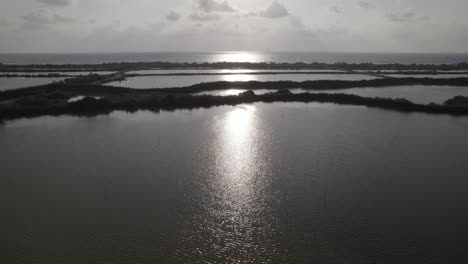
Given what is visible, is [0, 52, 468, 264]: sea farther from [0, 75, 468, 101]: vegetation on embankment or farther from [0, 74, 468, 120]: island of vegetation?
[0, 75, 468, 101]: vegetation on embankment

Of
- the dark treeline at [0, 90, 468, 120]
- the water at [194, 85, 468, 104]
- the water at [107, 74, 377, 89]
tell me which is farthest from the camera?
the water at [107, 74, 377, 89]

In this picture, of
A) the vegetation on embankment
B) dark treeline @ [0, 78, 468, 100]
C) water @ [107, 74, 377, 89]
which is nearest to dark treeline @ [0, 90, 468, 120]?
the vegetation on embankment

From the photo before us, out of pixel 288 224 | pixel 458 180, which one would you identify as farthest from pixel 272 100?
pixel 288 224

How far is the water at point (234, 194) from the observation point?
7371 millimetres

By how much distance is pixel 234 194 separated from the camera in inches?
385

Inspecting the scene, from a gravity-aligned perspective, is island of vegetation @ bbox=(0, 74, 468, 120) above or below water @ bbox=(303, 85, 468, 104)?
below

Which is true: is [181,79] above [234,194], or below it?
above

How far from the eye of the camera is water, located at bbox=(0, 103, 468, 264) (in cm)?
737

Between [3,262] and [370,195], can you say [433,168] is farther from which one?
[3,262]

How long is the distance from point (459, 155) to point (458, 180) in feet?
9.58

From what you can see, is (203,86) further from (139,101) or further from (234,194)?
(234,194)

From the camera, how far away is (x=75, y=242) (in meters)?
7.54

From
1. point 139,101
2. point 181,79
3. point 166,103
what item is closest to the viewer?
point 139,101

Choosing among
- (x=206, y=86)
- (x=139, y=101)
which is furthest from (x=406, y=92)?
(x=139, y=101)
